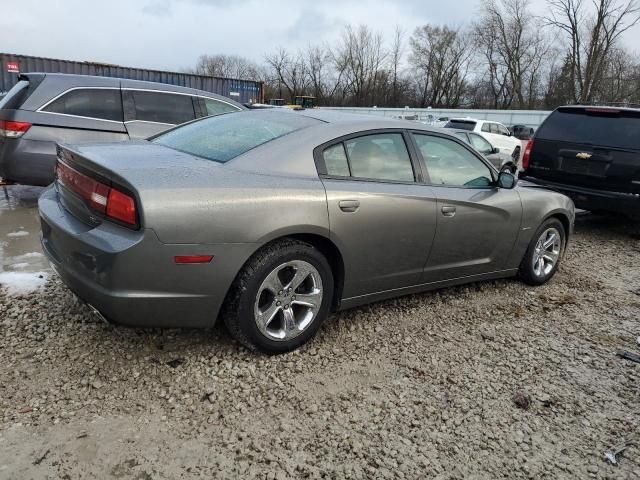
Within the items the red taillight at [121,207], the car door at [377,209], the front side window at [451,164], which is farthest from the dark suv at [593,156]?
the red taillight at [121,207]

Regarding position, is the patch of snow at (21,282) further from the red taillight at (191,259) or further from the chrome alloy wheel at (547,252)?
the chrome alloy wheel at (547,252)

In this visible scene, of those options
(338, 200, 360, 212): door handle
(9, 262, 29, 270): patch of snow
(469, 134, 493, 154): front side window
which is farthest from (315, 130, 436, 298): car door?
(469, 134, 493, 154): front side window

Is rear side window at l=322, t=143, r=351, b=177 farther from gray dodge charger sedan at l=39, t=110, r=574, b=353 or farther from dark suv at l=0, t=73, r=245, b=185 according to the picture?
dark suv at l=0, t=73, r=245, b=185

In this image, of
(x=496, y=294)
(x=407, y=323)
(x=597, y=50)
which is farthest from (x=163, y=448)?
(x=597, y=50)

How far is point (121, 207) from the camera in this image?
250 centimetres

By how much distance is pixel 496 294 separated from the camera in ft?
14.5

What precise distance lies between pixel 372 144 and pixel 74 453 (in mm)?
2449

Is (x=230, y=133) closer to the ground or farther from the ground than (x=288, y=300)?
farther from the ground

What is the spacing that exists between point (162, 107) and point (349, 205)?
4.59 m

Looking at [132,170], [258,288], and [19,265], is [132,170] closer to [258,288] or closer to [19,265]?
[258,288]

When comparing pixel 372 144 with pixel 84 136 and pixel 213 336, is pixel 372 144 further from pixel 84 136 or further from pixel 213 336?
pixel 84 136

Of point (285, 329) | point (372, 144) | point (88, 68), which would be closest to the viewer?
point (285, 329)

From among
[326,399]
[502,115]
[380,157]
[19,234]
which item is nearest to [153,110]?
[19,234]

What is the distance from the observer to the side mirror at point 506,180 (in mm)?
4121
